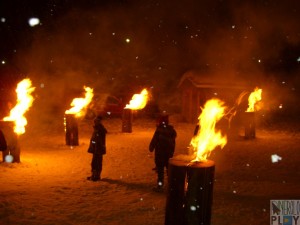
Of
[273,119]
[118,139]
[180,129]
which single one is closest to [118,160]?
[118,139]

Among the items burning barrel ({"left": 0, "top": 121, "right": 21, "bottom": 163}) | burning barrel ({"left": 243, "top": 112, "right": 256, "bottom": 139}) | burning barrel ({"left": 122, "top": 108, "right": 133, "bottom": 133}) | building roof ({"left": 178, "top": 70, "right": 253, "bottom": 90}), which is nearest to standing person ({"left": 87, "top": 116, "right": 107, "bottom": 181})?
burning barrel ({"left": 0, "top": 121, "right": 21, "bottom": 163})

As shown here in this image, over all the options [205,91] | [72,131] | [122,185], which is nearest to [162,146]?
[122,185]

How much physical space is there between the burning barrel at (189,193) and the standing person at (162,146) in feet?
9.70

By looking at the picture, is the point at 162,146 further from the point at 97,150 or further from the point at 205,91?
the point at 205,91

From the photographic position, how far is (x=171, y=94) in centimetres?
3428

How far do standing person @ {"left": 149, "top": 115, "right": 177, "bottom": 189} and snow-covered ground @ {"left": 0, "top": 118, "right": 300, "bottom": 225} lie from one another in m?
0.47

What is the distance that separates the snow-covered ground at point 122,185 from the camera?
6.91 meters

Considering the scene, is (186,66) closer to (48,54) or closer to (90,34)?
(90,34)

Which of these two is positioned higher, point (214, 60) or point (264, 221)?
point (214, 60)

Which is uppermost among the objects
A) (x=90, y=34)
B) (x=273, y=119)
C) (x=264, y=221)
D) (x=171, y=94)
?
(x=90, y=34)

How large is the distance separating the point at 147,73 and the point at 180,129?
16517 mm

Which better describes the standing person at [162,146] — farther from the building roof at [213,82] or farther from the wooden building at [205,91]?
the building roof at [213,82]

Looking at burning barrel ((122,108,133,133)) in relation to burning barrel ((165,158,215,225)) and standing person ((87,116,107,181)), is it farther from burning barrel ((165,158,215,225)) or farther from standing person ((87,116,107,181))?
burning barrel ((165,158,215,225))

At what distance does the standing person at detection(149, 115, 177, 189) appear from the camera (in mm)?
8867
